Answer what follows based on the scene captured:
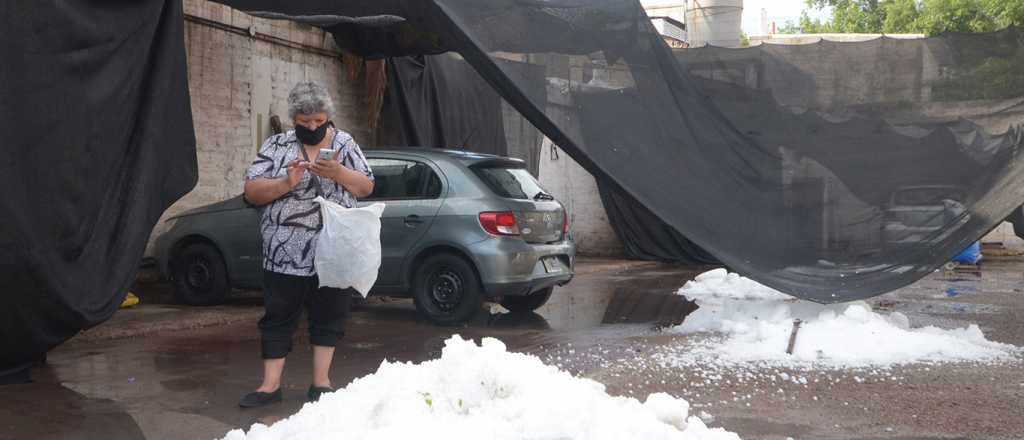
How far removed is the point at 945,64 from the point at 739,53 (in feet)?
4.97

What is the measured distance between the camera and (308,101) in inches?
191

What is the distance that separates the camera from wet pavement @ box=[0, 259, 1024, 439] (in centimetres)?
474

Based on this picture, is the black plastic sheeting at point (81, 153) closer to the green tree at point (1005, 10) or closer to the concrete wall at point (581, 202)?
the concrete wall at point (581, 202)

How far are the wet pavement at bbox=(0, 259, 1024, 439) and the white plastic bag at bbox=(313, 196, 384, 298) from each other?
840mm

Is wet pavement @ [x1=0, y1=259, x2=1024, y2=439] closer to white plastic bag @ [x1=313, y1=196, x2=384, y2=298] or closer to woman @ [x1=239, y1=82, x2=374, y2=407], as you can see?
woman @ [x1=239, y1=82, x2=374, y2=407]

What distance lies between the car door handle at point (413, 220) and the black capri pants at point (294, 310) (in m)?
3.26

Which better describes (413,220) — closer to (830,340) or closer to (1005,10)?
(830,340)

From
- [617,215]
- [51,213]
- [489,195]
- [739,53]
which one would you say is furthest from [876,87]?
[617,215]

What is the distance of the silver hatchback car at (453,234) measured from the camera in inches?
315

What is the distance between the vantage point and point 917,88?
6.66m

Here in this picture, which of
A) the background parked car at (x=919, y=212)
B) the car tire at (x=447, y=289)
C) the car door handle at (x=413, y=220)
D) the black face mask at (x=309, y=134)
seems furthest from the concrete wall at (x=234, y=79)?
the background parked car at (x=919, y=212)

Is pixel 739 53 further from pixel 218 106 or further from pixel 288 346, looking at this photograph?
pixel 218 106

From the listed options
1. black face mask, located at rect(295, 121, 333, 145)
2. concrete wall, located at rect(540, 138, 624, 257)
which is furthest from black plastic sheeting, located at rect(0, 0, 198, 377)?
concrete wall, located at rect(540, 138, 624, 257)

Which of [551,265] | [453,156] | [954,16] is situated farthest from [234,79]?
[954,16]
